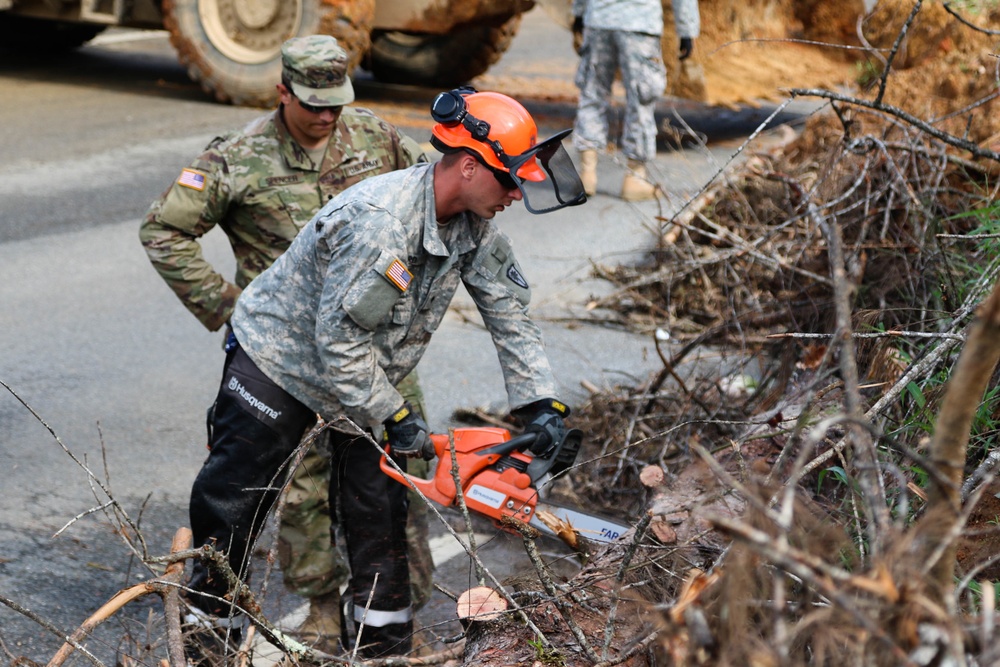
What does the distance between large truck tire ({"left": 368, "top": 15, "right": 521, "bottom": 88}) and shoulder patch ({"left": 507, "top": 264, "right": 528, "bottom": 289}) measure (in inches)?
303

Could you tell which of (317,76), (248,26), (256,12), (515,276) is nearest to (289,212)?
(317,76)

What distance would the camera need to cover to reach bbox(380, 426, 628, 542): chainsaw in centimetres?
302

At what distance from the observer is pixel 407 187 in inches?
113

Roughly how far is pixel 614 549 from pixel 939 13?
21.3 ft

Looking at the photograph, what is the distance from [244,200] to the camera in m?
3.46

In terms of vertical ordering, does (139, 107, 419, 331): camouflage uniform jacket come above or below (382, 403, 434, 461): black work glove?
above

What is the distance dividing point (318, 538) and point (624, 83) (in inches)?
204

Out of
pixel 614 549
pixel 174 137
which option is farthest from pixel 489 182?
pixel 174 137

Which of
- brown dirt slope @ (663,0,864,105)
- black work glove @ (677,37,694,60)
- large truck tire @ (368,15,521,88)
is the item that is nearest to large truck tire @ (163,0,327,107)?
large truck tire @ (368,15,521,88)

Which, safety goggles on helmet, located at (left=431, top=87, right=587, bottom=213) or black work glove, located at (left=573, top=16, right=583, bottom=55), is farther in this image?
black work glove, located at (left=573, top=16, right=583, bottom=55)

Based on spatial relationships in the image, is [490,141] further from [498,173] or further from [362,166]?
[362,166]

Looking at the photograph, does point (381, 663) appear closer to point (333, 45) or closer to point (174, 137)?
point (333, 45)

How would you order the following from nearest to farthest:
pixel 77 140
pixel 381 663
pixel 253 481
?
pixel 381 663 < pixel 253 481 < pixel 77 140

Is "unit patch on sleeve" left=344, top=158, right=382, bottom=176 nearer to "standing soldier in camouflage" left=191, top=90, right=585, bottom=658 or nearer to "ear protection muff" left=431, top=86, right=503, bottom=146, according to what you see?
"standing soldier in camouflage" left=191, top=90, right=585, bottom=658
